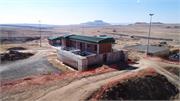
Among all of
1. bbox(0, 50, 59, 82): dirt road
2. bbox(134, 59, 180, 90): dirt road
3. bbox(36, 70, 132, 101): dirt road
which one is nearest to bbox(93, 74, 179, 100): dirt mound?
bbox(134, 59, 180, 90): dirt road

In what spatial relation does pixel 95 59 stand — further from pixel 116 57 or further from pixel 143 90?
pixel 143 90

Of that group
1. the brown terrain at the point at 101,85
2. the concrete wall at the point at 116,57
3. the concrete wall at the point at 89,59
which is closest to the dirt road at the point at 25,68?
the brown terrain at the point at 101,85

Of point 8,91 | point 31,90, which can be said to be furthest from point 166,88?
point 8,91

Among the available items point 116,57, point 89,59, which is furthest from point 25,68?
point 116,57

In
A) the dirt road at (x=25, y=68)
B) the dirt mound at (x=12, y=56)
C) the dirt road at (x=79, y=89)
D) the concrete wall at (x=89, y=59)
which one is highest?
the concrete wall at (x=89, y=59)

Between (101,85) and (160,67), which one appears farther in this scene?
(160,67)

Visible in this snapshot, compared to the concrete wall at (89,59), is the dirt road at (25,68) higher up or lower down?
lower down

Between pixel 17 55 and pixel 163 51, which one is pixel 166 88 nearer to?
pixel 163 51

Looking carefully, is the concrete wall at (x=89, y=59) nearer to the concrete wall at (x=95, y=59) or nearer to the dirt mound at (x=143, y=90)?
the concrete wall at (x=95, y=59)
